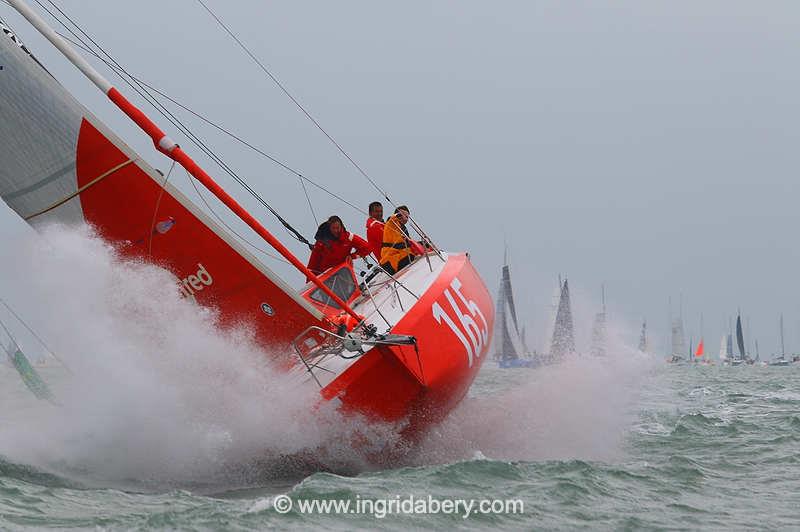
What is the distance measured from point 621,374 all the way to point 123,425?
4.56 meters

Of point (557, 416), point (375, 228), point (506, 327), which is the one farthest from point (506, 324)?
point (557, 416)

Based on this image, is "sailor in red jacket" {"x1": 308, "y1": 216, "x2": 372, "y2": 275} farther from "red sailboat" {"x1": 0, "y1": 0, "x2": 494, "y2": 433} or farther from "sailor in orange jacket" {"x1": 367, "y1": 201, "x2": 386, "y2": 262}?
"red sailboat" {"x1": 0, "y1": 0, "x2": 494, "y2": 433}

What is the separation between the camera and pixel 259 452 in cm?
530

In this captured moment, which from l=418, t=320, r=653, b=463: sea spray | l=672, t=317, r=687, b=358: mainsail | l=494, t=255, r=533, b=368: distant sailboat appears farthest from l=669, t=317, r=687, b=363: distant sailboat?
l=418, t=320, r=653, b=463: sea spray

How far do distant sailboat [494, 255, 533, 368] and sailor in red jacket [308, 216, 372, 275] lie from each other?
21236 mm

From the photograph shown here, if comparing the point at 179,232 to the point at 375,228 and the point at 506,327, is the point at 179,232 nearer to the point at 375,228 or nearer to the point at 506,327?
the point at 375,228

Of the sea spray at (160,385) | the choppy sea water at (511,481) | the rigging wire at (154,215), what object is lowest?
the choppy sea water at (511,481)

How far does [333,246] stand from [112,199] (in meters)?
2.77

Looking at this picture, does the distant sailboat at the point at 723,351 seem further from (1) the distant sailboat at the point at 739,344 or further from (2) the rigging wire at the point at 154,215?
(2) the rigging wire at the point at 154,215

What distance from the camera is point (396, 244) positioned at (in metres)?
8.12

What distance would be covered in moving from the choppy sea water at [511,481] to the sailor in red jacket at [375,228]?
60.0 inches

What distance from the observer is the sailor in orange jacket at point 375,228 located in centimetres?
834

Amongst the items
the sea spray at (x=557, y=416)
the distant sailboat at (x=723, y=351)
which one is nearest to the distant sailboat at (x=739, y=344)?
the distant sailboat at (x=723, y=351)

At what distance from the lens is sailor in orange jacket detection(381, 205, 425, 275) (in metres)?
7.81
